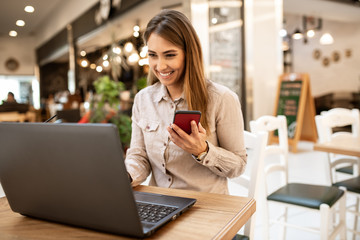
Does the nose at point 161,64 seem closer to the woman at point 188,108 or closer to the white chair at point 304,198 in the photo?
the woman at point 188,108

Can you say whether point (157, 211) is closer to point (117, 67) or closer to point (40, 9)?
point (40, 9)

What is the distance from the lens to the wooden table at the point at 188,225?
708mm

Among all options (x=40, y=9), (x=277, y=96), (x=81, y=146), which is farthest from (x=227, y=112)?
(x=277, y=96)

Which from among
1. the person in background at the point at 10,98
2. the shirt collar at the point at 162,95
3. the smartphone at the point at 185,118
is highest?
the person in background at the point at 10,98

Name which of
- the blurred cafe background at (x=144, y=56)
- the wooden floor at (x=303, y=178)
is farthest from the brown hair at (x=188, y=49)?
the blurred cafe background at (x=144, y=56)

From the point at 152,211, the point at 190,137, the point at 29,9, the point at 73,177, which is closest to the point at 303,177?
the point at 190,137

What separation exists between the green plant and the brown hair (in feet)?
10.7

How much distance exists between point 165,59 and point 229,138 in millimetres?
379

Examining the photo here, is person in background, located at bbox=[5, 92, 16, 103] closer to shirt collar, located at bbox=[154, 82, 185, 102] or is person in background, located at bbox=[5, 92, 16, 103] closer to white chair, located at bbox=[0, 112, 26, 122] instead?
white chair, located at bbox=[0, 112, 26, 122]

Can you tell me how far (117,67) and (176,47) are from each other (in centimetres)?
511

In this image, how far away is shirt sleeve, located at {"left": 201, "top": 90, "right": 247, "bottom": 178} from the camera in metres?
1.16

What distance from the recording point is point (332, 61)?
9.73 metres

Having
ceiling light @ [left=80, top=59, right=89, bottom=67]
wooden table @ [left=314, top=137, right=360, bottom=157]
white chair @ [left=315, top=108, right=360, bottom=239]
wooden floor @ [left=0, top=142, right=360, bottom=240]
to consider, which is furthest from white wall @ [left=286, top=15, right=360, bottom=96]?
wooden table @ [left=314, top=137, right=360, bottom=157]

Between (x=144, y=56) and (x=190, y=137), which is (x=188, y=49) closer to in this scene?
(x=190, y=137)
